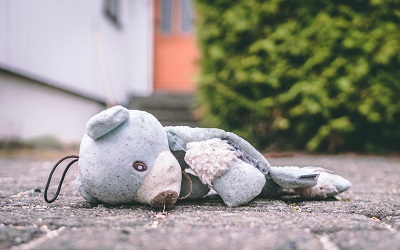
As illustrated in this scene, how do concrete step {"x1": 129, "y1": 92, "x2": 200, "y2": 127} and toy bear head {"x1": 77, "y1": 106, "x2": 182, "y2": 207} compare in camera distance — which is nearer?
toy bear head {"x1": 77, "y1": 106, "x2": 182, "y2": 207}

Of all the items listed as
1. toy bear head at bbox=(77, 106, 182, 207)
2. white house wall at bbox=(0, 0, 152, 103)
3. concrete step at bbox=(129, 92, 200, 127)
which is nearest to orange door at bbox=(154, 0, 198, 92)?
white house wall at bbox=(0, 0, 152, 103)

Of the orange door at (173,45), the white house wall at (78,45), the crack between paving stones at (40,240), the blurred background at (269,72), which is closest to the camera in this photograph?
the crack between paving stones at (40,240)

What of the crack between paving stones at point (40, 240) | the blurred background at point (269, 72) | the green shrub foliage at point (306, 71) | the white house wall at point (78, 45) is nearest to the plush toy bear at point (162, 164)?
the crack between paving stones at point (40, 240)

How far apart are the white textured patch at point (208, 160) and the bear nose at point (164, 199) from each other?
125 mm

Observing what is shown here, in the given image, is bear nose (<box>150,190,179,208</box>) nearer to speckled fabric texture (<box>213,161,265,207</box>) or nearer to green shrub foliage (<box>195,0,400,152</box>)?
speckled fabric texture (<box>213,161,265,207</box>)

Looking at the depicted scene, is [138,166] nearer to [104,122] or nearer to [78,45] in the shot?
[104,122]

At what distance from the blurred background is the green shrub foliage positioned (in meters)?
0.01

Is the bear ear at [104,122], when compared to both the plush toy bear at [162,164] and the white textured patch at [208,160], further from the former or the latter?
the white textured patch at [208,160]

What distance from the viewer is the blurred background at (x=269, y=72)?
5.14 metres

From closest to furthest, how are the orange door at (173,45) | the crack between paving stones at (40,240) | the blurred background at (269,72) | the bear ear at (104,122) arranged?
the crack between paving stones at (40,240)
the bear ear at (104,122)
the blurred background at (269,72)
the orange door at (173,45)

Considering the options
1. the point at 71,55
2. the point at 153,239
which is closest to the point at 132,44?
the point at 71,55

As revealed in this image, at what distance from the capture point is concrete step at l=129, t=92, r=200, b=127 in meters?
7.54

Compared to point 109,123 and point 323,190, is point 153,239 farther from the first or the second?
point 323,190

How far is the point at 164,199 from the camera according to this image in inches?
61.4
